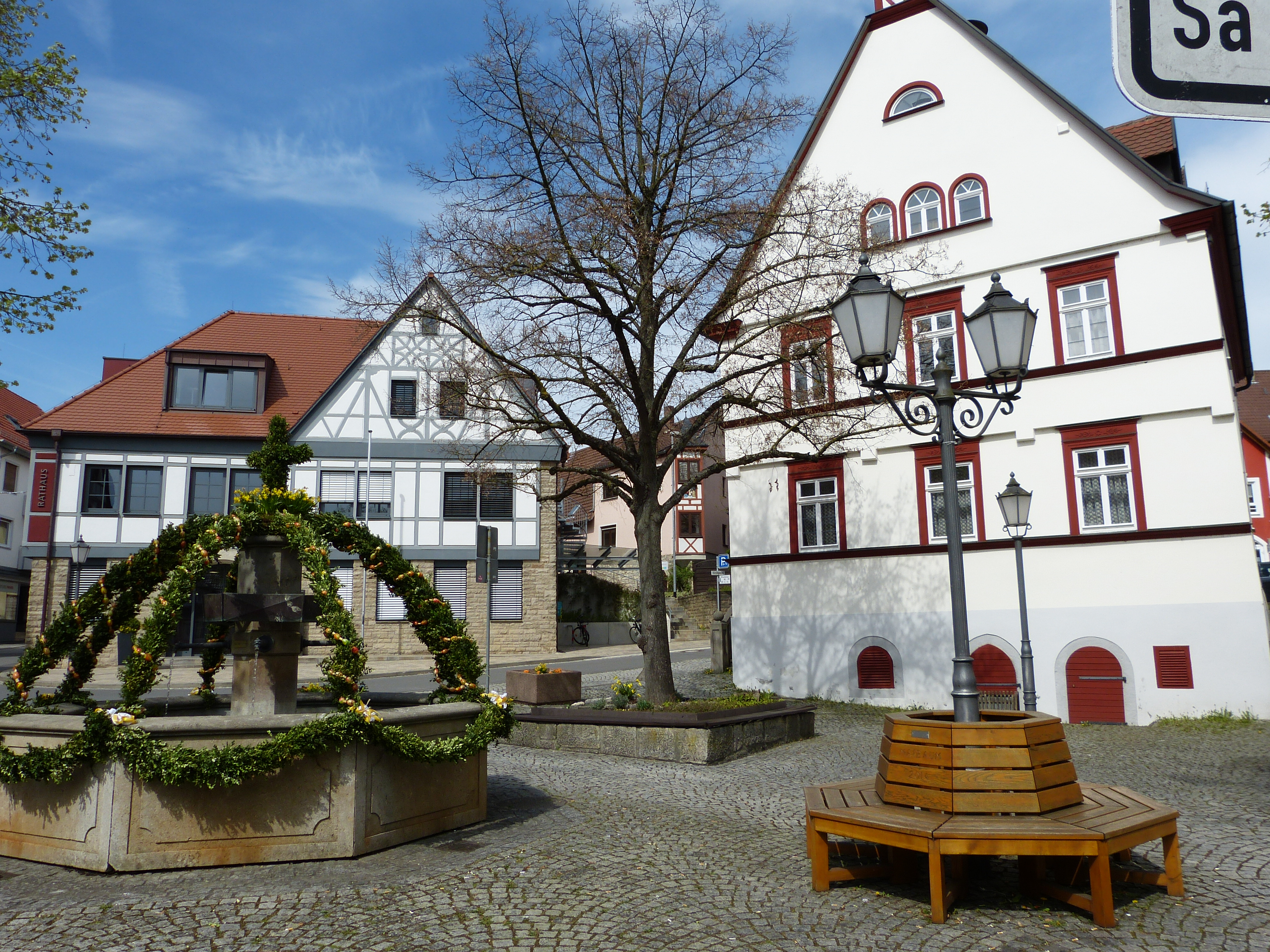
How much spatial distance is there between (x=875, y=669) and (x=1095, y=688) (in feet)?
11.6

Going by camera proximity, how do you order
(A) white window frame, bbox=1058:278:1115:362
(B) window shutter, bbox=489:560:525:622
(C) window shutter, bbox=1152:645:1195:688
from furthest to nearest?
(B) window shutter, bbox=489:560:525:622
(A) white window frame, bbox=1058:278:1115:362
(C) window shutter, bbox=1152:645:1195:688

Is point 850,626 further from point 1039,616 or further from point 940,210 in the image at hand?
point 940,210

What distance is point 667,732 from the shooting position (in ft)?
36.3

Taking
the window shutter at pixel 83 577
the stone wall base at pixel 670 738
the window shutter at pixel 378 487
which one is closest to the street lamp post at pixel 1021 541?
the stone wall base at pixel 670 738

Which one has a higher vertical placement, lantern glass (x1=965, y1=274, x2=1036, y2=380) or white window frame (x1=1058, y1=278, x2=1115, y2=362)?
white window frame (x1=1058, y1=278, x2=1115, y2=362)

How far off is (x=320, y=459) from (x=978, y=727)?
27152mm

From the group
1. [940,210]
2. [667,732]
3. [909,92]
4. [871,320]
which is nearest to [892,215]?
[940,210]

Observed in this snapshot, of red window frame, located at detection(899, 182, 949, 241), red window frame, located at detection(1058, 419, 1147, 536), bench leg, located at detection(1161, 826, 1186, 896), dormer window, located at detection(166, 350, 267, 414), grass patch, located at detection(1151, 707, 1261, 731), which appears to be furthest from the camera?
dormer window, located at detection(166, 350, 267, 414)

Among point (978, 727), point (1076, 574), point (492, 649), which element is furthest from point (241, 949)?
point (492, 649)

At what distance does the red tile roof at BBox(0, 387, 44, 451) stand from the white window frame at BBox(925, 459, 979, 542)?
37.9 m

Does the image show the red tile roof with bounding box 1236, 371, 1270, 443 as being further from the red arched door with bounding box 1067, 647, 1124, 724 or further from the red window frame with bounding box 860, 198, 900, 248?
the red arched door with bounding box 1067, 647, 1124, 724

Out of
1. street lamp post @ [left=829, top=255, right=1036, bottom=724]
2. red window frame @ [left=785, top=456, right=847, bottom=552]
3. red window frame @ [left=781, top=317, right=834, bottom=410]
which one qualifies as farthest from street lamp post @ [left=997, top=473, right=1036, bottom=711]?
street lamp post @ [left=829, top=255, right=1036, bottom=724]

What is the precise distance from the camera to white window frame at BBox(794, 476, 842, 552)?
17.6 m

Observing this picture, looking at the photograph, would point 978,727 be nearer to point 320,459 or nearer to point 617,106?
point 617,106
